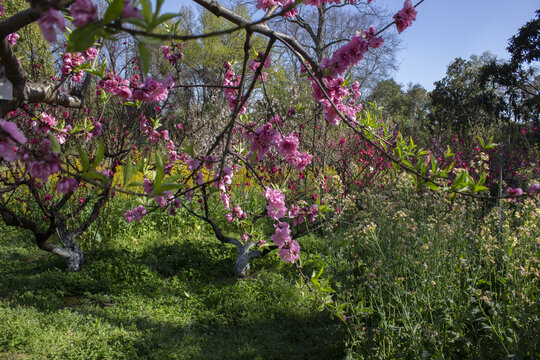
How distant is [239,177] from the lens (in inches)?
273

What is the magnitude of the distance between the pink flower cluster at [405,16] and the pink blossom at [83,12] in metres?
1.23

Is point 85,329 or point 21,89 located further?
point 85,329

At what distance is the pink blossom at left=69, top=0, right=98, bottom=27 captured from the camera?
0.71 metres

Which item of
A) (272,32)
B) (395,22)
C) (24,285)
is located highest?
(395,22)

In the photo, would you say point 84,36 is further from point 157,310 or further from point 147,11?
point 157,310

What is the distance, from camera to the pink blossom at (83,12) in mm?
711

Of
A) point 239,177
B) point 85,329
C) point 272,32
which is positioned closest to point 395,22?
point 272,32

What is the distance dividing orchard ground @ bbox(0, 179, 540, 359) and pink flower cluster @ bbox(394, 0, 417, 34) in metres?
1.34

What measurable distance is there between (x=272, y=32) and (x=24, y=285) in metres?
3.53

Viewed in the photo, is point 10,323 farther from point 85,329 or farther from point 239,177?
point 239,177

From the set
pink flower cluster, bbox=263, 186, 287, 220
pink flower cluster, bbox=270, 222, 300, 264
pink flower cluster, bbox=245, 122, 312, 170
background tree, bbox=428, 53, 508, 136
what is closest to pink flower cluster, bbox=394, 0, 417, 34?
pink flower cluster, bbox=245, 122, 312, 170

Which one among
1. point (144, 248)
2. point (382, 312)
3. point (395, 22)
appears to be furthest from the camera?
point (144, 248)

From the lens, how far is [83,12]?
0.72 metres

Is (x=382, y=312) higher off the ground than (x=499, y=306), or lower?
lower
